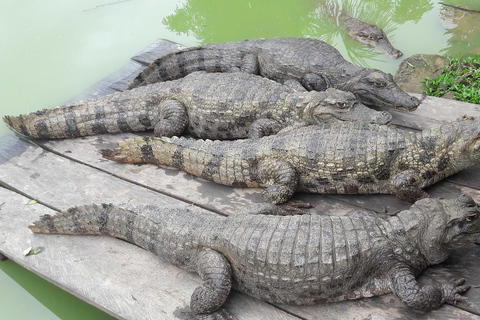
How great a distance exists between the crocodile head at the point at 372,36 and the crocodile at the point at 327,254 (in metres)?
3.93

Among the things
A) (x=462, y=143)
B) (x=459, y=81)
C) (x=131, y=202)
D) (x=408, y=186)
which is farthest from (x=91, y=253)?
(x=459, y=81)

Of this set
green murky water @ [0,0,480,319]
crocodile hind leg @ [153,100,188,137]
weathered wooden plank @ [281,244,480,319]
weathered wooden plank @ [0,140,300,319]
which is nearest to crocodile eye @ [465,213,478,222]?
weathered wooden plank @ [281,244,480,319]

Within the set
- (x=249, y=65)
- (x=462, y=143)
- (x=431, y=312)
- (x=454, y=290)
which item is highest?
(x=249, y=65)

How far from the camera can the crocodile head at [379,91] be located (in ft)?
13.6

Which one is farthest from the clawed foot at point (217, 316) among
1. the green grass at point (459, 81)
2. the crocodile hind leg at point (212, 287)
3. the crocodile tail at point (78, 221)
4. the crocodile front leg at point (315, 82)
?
the green grass at point (459, 81)

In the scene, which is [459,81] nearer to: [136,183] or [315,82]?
[315,82]

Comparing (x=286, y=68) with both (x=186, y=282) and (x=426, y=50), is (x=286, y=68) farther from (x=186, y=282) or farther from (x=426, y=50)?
(x=186, y=282)

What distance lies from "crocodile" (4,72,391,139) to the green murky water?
133cm

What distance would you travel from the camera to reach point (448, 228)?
2.60 m

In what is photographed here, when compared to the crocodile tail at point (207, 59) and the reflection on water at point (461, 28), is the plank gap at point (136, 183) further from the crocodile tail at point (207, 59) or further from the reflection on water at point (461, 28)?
the reflection on water at point (461, 28)

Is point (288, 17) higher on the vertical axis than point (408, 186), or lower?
higher

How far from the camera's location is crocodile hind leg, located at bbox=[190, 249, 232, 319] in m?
2.73

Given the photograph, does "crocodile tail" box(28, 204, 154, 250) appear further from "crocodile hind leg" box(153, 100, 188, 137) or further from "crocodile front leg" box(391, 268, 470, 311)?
"crocodile front leg" box(391, 268, 470, 311)

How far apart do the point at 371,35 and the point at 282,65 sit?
204 centimetres
